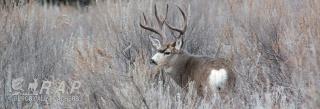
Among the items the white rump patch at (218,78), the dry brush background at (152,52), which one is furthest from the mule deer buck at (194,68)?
the dry brush background at (152,52)

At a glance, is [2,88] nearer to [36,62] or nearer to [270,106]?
[36,62]

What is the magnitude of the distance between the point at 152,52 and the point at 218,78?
1975 millimetres

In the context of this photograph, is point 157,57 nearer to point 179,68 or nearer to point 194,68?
point 179,68

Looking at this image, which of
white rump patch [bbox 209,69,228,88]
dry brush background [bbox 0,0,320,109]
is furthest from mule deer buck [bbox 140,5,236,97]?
dry brush background [bbox 0,0,320,109]

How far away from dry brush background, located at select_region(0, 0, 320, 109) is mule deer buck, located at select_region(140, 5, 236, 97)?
16 cm

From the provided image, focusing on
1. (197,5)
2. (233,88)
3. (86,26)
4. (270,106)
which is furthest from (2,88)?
(86,26)

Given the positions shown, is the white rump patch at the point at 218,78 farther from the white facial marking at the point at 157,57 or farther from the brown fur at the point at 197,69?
the white facial marking at the point at 157,57

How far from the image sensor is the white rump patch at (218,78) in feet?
18.1

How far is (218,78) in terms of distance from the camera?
18.3 ft

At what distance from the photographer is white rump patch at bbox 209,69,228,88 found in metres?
5.52

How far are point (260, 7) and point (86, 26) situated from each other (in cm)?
403

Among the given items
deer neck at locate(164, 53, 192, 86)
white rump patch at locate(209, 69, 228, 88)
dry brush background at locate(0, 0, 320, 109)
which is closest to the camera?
dry brush background at locate(0, 0, 320, 109)

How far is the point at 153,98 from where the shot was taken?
4387mm

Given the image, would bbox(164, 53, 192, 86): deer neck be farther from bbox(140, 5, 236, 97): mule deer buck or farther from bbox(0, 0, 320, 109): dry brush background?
bbox(0, 0, 320, 109): dry brush background
